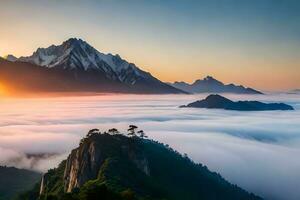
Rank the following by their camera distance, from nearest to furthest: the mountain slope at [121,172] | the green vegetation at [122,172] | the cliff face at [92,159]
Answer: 1. the green vegetation at [122,172]
2. the mountain slope at [121,172]
3. the cliff face at [92,159]

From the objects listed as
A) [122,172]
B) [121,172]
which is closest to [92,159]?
[122,172]

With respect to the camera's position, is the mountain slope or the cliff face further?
the cliff face

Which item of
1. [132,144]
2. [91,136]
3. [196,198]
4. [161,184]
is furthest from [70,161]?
[196,198]

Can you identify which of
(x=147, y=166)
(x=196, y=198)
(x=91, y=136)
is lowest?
(x=196, y=198)

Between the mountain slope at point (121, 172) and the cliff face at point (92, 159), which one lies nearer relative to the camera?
the mountain slope at point (121, 172)

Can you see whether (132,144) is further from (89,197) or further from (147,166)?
(89,197)

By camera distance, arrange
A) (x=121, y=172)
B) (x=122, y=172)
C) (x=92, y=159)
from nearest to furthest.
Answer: (x=121, y=172) → (x=122, y=172) → (x=92, y=159)

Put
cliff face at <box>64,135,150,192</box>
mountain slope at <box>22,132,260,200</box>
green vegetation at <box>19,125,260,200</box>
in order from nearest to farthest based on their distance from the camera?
1. green vegetation at <box>19,125,260,200</box>
2. mountain slope at <box>22,132,260,200</box>
3. cliff face at <box>64,135,150,192</box>

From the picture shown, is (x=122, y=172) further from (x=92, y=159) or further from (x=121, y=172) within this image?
(x=92, y=159)
